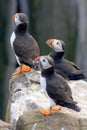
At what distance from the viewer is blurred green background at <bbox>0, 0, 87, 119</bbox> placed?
29.6 metres

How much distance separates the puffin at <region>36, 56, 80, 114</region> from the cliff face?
0.15 metres

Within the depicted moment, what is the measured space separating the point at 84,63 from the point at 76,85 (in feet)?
32.7

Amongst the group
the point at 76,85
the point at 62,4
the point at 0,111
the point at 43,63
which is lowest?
the point at 0,111

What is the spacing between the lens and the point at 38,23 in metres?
31.3

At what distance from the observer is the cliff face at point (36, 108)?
53.6 feet

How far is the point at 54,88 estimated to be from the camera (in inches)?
653

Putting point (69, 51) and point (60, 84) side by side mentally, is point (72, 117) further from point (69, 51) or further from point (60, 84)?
point (69, 51)

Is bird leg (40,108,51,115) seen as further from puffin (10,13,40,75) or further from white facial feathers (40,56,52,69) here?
puffin (10,13,40,75)

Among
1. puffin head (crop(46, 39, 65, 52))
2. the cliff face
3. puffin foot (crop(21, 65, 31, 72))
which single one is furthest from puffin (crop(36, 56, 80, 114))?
puffin head (crop(46, 39, 65, 52))

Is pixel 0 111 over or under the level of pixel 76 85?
under

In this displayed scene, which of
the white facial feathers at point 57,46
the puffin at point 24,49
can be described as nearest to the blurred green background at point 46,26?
the white facial feathers at point 57,46

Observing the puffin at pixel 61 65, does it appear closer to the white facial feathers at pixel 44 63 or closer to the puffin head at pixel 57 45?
the puffin head at pixel 57 45

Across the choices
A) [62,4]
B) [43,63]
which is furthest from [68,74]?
[62,4]

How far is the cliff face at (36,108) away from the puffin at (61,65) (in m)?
0.12
